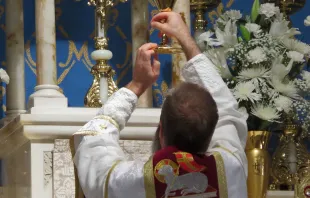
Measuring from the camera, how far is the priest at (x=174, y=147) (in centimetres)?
269

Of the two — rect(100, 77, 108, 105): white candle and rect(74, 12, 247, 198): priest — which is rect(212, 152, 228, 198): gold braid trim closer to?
rect(74, 12, 247, 198): priest

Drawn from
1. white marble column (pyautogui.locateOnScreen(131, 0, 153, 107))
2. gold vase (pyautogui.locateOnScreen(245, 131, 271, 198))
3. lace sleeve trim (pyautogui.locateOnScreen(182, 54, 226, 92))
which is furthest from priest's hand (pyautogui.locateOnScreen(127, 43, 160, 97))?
white marble column (pyautogui.locateOnScreen(131, 0, 153, 107))

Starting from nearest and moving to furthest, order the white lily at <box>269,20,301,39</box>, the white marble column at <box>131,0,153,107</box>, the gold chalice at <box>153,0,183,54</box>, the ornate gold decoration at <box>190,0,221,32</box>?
the gold chalice at <box>153,0,183,54</box>, the white lily at <box>269,20,301,39</box>, the white marble column at <box>131,0,153,107</box>, the ornate gold decoration at <box>190,0,221,32</box>

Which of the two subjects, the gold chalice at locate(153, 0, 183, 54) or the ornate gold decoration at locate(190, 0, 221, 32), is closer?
the gold chalice at locate(153, 0, 183, 54)

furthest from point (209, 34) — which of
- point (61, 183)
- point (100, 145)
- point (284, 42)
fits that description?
point (100, 145)

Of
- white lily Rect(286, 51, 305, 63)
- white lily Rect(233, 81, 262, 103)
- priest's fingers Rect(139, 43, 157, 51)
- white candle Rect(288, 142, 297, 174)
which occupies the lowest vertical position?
white candle Rect(288, 142, 297, 174)

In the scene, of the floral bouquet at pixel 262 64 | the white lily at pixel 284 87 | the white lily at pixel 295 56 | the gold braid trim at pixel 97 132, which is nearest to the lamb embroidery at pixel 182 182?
the gold braid trim at pixel 97 132

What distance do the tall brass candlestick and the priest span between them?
5.21 ft

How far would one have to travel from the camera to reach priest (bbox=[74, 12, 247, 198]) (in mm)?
2686

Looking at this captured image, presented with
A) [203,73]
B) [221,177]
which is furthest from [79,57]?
[221,177]

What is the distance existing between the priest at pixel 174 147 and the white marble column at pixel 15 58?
7.53 ft

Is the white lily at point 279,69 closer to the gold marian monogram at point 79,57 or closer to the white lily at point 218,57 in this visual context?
the white lily at point 218,57

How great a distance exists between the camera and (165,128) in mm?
2697

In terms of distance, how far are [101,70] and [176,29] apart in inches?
67.2
